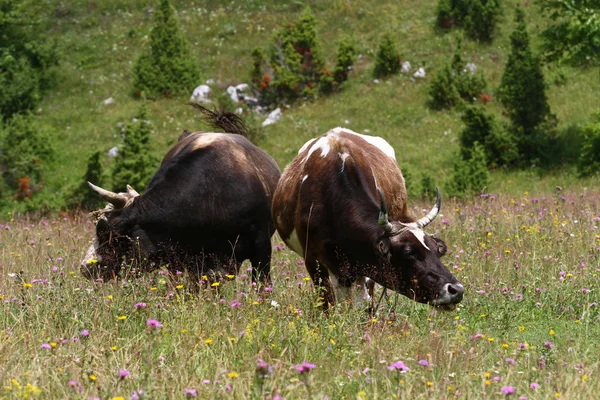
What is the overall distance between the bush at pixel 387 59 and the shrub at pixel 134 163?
1512cm

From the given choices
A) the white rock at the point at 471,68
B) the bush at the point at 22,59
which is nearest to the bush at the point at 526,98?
the white rock at the point at 471,68

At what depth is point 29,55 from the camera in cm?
3947

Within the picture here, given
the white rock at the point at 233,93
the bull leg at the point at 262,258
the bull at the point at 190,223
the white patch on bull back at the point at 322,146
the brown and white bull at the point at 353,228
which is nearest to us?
the brown and white bull at the point at 353,228

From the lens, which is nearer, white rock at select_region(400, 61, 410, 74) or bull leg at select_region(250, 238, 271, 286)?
bull leg at select_region(250, 238, 271, 286)

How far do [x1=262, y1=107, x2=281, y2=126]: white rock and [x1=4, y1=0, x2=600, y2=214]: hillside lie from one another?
329 mm

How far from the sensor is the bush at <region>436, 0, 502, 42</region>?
3588 centimetres

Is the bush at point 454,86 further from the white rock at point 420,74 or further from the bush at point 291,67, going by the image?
the bush at point 291,67

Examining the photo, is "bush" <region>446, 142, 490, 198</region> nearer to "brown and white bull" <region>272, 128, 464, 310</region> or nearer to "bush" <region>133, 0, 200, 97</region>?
"brown and white bull" <region>272, 128, 464, 310</region>

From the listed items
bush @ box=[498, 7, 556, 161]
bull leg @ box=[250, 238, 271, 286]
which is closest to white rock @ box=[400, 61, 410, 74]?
bush @ box=[498, 7, 556, 161]

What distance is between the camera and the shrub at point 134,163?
867 inches

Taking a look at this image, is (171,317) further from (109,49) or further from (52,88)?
(109,49)

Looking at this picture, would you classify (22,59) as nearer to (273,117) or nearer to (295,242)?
(273,117)

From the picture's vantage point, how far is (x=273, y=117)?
33.6 metres

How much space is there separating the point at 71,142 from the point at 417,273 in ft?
96.8
